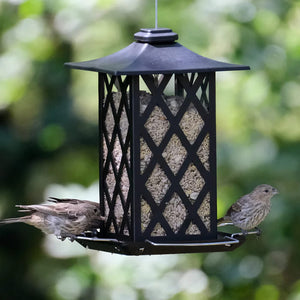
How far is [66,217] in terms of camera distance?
665cm

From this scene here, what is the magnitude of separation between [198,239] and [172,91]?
0.97 metres

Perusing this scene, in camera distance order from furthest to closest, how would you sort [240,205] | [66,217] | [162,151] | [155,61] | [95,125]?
[95,125]
[240,205]
[66,217]
[162,151]
[155,61]

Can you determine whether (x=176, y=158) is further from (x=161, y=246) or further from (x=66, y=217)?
(x=66, y=217)

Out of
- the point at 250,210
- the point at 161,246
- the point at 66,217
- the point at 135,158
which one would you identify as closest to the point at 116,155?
the point at 135,158

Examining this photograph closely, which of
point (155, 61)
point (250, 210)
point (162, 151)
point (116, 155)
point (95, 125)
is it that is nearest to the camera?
point (155, 61)

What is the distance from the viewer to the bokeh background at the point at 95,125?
32.8 feet

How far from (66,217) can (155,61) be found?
1.28m

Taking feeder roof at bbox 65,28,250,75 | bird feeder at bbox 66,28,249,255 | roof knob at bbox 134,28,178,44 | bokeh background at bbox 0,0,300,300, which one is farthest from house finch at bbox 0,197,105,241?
bokeh background at bbox 0,0,300,300

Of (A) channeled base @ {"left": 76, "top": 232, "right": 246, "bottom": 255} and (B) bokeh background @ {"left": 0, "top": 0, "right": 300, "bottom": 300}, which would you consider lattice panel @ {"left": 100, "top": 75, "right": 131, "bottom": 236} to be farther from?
(B) bokeh background @ {"left": 0, "top": 0, "right": 300, "bottom": 300}

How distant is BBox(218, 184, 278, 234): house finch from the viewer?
7.22 metres

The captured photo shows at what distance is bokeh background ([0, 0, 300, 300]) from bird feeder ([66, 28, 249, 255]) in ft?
10.2

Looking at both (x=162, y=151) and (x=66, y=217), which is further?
(x=66, y=217)

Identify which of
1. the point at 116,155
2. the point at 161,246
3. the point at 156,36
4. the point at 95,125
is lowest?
the point at 95,125

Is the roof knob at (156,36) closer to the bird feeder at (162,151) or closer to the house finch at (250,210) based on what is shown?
the bird feeder at (162,151)
